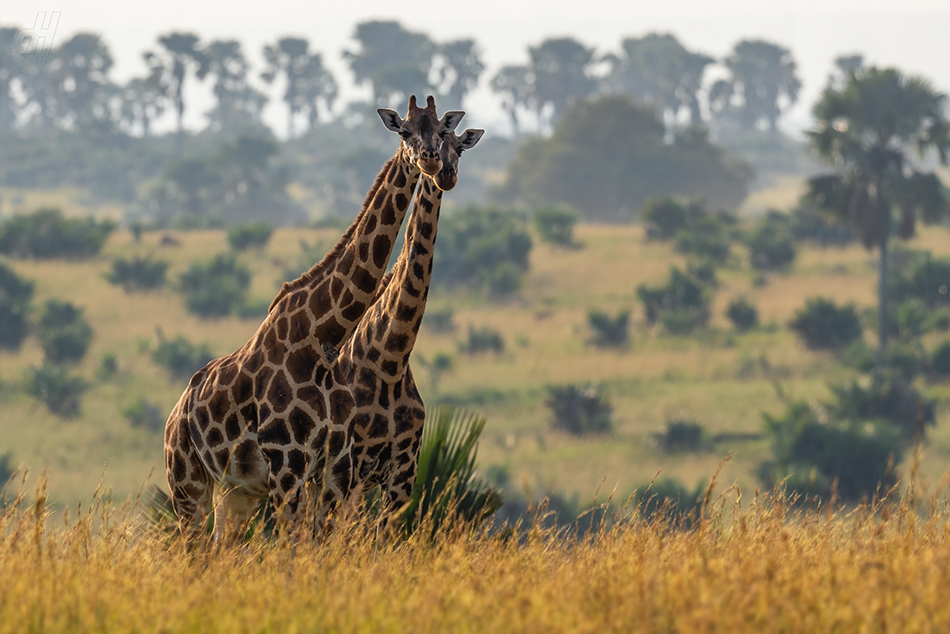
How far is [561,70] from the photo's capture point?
397 feet

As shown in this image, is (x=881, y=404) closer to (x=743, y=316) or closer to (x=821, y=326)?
(x=821, y=326)

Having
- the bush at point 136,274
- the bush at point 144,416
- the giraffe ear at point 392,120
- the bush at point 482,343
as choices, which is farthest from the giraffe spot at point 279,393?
the bush at point 136,274

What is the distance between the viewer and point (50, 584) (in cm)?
493

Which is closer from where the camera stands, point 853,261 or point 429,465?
point 429,465

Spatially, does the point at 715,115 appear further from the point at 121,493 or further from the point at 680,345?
the point at 121,493

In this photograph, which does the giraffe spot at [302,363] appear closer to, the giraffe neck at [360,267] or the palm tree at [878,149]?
the giraffe neck at [360,267]

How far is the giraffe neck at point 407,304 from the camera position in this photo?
655cm

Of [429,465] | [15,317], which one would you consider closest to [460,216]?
[15,317]

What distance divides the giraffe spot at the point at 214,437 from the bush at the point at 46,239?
44456 mm

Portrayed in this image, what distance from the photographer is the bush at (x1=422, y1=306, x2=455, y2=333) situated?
1593 inches

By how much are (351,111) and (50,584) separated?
138 metres

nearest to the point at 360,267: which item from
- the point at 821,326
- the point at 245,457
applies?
the point at 245,457

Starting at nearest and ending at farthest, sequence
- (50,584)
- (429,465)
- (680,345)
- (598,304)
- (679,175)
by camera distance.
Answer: (50,584) → (429,465) → (680,345) → (598,304) → (679,175)

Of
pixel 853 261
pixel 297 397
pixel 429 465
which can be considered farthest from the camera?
pixel 853 261
